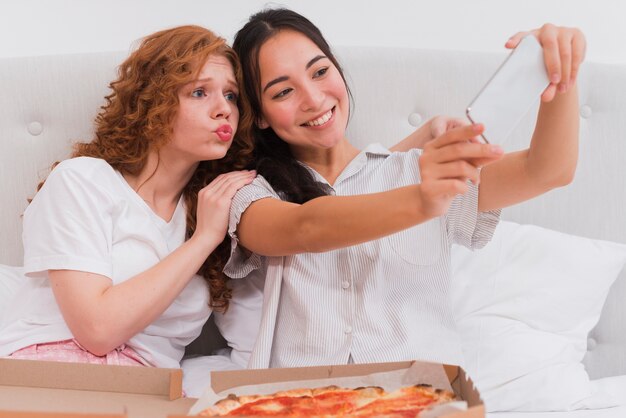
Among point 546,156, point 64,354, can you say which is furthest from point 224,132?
point 546,156

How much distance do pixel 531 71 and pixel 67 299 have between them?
2.96 feet

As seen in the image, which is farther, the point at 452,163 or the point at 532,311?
the point at 532,311

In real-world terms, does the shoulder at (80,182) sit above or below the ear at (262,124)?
below

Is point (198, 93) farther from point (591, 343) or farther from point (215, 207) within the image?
point (591, 343)

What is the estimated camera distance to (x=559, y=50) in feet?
3.67

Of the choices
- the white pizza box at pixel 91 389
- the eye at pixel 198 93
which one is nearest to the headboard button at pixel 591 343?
the eye at pixel 198 93

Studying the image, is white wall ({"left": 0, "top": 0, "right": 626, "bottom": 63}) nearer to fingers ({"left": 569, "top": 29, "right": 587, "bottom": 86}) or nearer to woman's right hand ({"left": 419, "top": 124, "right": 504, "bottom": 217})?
fingers ({"left": 569, "top": 29, "right": 587, "bottom": 86})

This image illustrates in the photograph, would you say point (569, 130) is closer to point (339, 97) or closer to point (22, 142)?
point (339, 97)

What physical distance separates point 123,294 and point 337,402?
61 cm

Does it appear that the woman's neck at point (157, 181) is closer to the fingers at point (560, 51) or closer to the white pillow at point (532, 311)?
the white pillow at point (532, 311)

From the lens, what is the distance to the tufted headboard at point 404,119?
1909mm

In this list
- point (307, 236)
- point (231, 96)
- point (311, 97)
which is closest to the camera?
point (307, 236)

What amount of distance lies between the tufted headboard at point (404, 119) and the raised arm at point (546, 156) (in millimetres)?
557

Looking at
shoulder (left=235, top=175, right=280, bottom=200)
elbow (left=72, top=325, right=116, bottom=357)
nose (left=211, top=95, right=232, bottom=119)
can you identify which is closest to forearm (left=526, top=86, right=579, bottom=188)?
shoulder (left=235, top=175, right=280, bottom=200)
